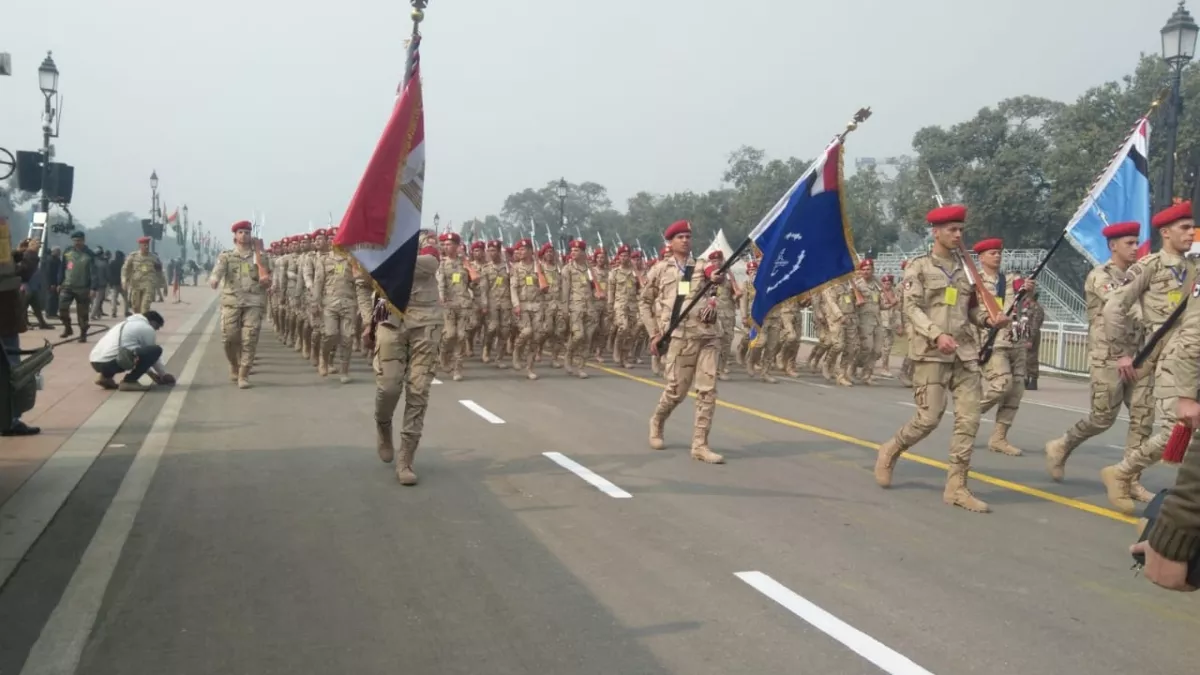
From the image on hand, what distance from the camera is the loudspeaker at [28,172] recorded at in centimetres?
867

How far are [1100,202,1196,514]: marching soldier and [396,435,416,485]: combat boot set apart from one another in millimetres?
5096

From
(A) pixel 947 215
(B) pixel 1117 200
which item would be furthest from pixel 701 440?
(B) pixel 1117 200

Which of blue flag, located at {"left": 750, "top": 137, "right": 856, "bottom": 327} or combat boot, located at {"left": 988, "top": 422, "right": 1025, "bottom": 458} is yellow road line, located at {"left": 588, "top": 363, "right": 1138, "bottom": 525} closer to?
combat boot, located at {"left": 988, "top": 422, "right": 1025, "bottom": 458}

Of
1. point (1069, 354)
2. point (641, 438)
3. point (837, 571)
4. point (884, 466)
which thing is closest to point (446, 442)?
point (641, 438)

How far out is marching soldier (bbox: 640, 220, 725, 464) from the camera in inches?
365

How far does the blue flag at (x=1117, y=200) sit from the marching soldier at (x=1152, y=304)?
6.86 ft

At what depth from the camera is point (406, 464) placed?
25.8 ft

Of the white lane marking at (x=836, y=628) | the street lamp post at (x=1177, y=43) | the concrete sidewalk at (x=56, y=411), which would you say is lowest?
the concrete sidewalk at (x=56, y=411)

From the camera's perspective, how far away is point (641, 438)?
1030 centimetres

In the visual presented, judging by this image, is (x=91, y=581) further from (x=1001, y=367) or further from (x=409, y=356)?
(x=1001, y=367)

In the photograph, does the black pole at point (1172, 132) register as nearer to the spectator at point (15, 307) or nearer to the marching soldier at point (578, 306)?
the marching soldier at point (578, 306)

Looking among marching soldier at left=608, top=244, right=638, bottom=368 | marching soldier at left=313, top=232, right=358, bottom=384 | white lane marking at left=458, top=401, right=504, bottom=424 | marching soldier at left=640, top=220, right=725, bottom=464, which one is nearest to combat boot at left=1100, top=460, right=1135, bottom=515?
marching soldier at left=640, top=220, right=725, bottom=464

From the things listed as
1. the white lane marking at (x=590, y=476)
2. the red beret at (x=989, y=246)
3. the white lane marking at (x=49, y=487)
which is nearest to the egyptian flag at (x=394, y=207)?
the white lane marking at (x=590, y=476)

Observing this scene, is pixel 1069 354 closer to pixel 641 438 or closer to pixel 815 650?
pixel 641 438
